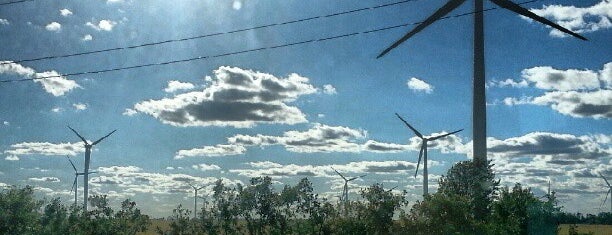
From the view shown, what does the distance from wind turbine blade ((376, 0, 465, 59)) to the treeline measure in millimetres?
13674

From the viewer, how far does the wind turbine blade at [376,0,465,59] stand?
213 feet

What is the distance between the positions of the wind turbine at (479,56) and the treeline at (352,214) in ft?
17.5

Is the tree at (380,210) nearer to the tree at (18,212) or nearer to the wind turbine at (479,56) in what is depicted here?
the wind turbine at (479,56)

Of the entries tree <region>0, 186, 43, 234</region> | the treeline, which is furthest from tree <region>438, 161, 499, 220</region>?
tree <region>0, 186, 43, 234</region>

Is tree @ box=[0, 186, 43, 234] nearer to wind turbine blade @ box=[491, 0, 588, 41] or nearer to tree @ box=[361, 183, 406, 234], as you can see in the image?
tree @ box=[361, 183, 406, 234]

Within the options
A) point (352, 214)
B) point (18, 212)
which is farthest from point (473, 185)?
point (18, 212)

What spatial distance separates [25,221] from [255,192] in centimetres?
3467

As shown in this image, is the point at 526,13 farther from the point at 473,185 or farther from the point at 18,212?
the point at 18,212

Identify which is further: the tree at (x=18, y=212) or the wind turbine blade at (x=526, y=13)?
the tree at (x=18, y=212)

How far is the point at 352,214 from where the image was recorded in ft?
219

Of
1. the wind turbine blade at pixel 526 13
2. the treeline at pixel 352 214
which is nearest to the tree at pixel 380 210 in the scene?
the treeline at pixel 352 214

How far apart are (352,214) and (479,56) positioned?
63.5 feet

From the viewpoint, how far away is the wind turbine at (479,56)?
207 ft

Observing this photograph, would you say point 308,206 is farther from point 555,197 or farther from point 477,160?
point 555,197
